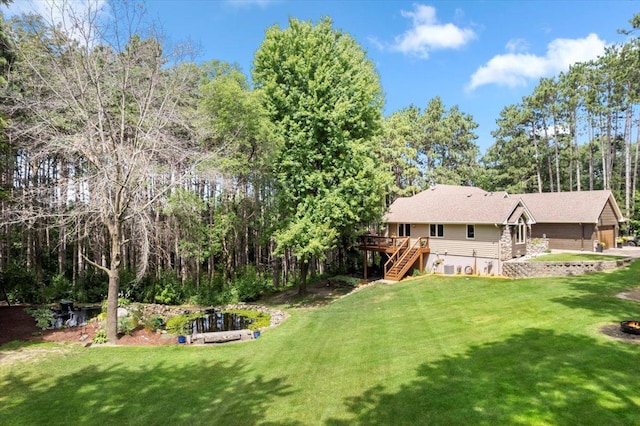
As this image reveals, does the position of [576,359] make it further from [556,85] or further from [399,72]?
[556,85]

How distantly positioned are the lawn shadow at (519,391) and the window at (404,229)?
54.3 ft

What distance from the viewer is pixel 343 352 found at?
8977mm

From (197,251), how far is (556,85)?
1523 inches

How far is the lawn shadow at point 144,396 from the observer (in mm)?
5852

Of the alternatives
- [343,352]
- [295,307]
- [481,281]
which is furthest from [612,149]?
[343,352]

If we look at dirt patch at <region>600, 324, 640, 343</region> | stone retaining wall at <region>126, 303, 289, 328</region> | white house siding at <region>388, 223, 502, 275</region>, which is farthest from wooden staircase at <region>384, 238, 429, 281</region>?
dirt patch at <region>600, 324, 640, 343</region>

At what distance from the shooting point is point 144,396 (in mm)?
6727

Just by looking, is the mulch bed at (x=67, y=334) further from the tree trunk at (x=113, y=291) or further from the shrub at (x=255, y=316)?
the shrub at (x=255, y=316)

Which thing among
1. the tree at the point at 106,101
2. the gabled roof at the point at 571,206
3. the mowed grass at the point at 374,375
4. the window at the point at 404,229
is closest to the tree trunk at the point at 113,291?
the tree at the point at 106,101

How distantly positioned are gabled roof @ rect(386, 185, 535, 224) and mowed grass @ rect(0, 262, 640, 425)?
7717mm

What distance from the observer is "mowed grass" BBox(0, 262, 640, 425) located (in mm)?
5492

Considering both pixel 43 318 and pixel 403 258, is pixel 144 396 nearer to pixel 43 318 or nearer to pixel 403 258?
pixel 43 318

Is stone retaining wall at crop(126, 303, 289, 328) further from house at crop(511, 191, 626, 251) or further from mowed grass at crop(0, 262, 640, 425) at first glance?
house at crop(511, 191, 626, 251)

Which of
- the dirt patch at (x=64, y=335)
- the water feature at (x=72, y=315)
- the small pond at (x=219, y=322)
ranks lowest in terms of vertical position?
the small pond at (x=219, y=322)
